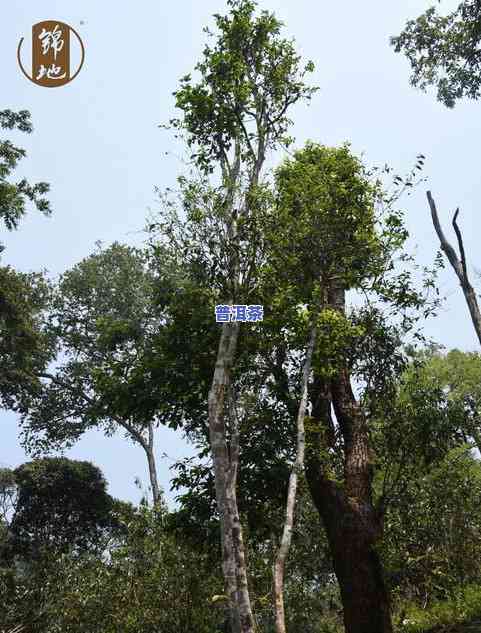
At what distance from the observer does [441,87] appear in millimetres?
20734

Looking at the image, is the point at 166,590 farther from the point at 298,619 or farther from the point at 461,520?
the point at 461,520

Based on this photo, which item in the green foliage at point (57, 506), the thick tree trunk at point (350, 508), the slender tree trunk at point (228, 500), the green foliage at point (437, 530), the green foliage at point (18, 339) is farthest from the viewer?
the green foliage at point (57, 506)

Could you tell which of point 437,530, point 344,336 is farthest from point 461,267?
point 437,530

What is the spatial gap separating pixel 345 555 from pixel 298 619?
14.3 ft

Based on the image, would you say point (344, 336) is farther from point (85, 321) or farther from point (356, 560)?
point (85, 321)

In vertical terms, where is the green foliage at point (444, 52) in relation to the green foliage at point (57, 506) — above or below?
above

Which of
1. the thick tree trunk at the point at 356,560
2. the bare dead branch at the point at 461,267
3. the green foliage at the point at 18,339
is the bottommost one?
the thick tree trunk at the point at 356,560

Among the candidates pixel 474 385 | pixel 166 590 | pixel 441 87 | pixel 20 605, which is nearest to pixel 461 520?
pixel 166 590

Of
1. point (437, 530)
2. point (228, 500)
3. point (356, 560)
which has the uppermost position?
point (228, 500)

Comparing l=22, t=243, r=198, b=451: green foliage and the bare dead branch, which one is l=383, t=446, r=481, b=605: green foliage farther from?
l=22, t=243, r=198, b=451: green foliage

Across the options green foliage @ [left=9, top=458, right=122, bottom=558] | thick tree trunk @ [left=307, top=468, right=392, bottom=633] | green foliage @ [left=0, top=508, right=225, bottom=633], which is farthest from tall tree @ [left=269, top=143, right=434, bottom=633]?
green foliage @ [left=9, top=458, right=122, bottom=558]

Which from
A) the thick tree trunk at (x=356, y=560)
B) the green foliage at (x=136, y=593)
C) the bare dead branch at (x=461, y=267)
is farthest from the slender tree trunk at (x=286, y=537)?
the green foliage at (x=136, y=593)

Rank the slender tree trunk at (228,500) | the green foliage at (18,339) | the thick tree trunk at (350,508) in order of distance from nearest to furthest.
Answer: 1. the slender tree trunk at (228,500)
2. the thick tree trunk at (350,508)
3. the green foliage at (18,339)

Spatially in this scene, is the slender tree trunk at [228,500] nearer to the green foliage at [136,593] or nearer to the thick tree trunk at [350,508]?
the thick tree trunk at [350,508]
